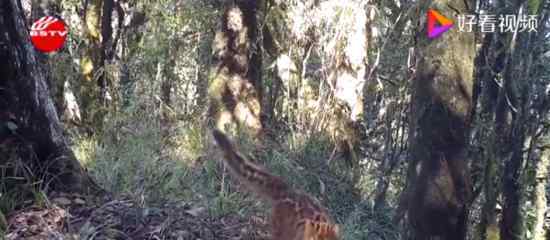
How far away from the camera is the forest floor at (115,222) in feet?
12.9

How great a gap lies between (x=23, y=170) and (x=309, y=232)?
2.67 m

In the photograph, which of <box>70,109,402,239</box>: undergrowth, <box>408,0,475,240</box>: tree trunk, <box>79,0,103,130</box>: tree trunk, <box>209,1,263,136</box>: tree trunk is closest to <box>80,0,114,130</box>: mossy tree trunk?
<box>79,0,103,130</box>: tree trunk

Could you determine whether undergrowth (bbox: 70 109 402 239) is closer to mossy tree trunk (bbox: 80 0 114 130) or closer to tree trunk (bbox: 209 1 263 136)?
tree trunk (bbox: 209 1 263 136)

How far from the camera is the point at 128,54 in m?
13.8

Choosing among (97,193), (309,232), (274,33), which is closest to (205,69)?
(274,33)

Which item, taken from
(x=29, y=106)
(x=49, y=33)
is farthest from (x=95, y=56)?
(x=29, y=106)

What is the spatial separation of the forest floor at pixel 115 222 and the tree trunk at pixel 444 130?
1.93 meters

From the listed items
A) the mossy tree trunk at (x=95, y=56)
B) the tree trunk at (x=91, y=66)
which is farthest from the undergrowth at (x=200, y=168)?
the mossy tree trunk at (x=95, y=56)

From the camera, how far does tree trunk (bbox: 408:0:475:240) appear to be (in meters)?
5.83

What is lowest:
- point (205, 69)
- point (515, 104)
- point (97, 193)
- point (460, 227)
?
point (460, 227)

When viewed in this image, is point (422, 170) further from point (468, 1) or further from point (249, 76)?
point (249, 76)

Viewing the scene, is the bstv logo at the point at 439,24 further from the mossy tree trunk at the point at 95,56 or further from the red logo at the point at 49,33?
the red logo at the point at 49,33

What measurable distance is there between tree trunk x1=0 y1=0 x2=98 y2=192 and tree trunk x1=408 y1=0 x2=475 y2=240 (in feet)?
9.97

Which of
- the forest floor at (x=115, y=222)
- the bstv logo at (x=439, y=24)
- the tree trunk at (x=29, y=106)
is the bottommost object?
the forest floor at (x=115, y=222)
